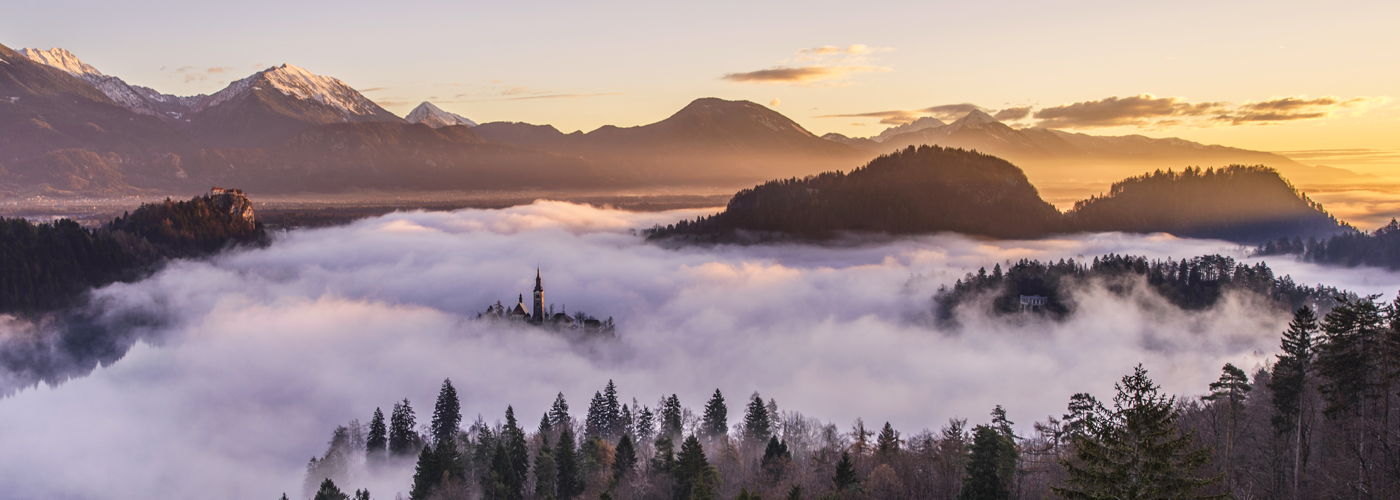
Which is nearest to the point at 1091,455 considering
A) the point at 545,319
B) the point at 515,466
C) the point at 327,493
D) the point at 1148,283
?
the point at 515,466

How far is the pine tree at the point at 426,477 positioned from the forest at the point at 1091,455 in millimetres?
146

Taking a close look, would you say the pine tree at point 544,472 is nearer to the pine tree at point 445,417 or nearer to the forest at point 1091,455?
the forest at point 1091,455

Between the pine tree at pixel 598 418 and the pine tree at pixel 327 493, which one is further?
the pine tree at pixel 598 418

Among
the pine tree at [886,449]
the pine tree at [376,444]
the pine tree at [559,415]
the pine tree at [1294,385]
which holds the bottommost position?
the pine tree at [376,444]

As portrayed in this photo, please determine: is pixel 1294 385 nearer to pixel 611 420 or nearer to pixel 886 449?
pixel 886 449

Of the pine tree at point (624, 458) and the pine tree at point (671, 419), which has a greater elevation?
the pine tree at point (624, 458)

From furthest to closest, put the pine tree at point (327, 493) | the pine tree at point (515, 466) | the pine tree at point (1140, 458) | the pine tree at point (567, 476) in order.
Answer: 1. the pine tree at point (567, 476)
2. the pine tree at point (515, 466)
3. the pine tree at point (327, 493)
4. the pine tree at point (1140, 458)

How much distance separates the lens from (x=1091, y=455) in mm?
24031

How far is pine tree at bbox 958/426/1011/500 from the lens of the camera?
49188 millimetres

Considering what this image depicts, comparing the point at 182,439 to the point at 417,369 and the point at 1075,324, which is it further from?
the point at 1075,324

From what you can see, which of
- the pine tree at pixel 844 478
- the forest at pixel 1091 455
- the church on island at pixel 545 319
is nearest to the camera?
the forest at pixel 1091 455

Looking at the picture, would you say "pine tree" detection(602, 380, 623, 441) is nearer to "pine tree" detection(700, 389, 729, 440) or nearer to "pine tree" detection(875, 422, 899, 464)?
"pine tree" detection(700, 389, 729, 440)

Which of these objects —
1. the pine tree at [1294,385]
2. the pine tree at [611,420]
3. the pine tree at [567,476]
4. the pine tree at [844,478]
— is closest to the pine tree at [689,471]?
the pine tree at [844,478]

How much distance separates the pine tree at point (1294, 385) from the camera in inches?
1861
